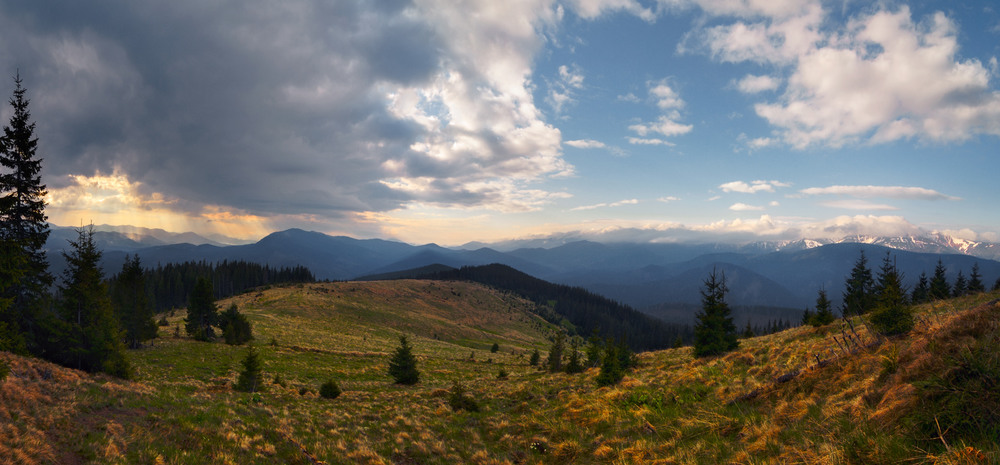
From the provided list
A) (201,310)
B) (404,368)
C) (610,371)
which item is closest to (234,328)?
(201,310)

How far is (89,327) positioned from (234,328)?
835 inches

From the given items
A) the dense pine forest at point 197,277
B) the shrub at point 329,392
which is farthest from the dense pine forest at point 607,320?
the shrub at point 329,392

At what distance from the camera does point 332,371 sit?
3109cm

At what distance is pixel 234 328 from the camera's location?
38656mm

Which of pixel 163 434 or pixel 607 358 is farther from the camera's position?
pixel 607 358

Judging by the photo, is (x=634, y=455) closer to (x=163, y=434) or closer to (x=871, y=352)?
(x=871, y=352)

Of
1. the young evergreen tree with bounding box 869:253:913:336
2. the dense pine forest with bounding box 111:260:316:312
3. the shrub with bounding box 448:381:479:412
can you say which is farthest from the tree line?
the dense pine forest with bounding box 111:260:316:312

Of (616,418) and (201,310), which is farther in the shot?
(201,310)

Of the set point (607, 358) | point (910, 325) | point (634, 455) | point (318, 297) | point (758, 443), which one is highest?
point (910, 325)

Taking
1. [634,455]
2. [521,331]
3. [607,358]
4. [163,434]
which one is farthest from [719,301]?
[521,331]

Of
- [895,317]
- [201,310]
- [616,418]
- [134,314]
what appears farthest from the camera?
[201,310]

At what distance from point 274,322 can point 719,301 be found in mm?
60350

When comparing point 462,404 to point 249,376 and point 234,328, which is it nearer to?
point 249,376

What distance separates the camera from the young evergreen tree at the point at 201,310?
39.9m
